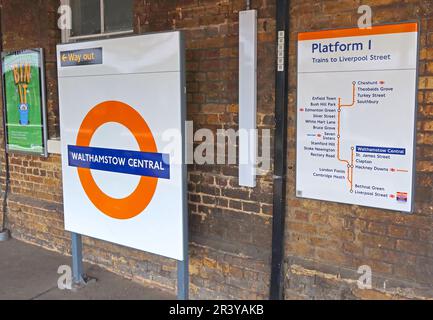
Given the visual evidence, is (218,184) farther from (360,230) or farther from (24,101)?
(24,101)

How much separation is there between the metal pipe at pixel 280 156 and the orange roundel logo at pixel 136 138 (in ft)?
2.95

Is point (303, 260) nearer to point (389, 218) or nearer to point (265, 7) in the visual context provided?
point (389, 218)

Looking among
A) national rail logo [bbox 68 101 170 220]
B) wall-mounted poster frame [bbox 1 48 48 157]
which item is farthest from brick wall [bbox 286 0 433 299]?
wall-mounted poster frame [bbox 1 48 48 157]

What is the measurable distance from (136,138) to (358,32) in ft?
5.75

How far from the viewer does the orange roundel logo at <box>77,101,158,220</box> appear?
350 centimetres

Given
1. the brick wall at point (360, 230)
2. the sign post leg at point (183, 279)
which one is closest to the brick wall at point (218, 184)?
the brick wall at point (360, 230)

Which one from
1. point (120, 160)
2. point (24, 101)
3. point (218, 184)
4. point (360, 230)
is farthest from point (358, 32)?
point (24, 101)

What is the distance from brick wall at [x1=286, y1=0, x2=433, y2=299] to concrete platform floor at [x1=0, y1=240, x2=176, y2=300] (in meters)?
1.40

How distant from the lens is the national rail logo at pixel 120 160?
3.46 m

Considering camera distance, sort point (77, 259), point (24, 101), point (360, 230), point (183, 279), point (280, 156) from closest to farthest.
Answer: point (360, 230) → point (280, 156) → point (183, 279) → point (77, 259) → point (24, 101)

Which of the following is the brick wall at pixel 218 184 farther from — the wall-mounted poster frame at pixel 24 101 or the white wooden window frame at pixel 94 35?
the wall-mounted poster frame at pixel 24 101

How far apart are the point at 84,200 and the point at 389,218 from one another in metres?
2.49

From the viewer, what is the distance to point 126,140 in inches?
143

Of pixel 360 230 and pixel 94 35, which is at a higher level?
pixel 94 35
